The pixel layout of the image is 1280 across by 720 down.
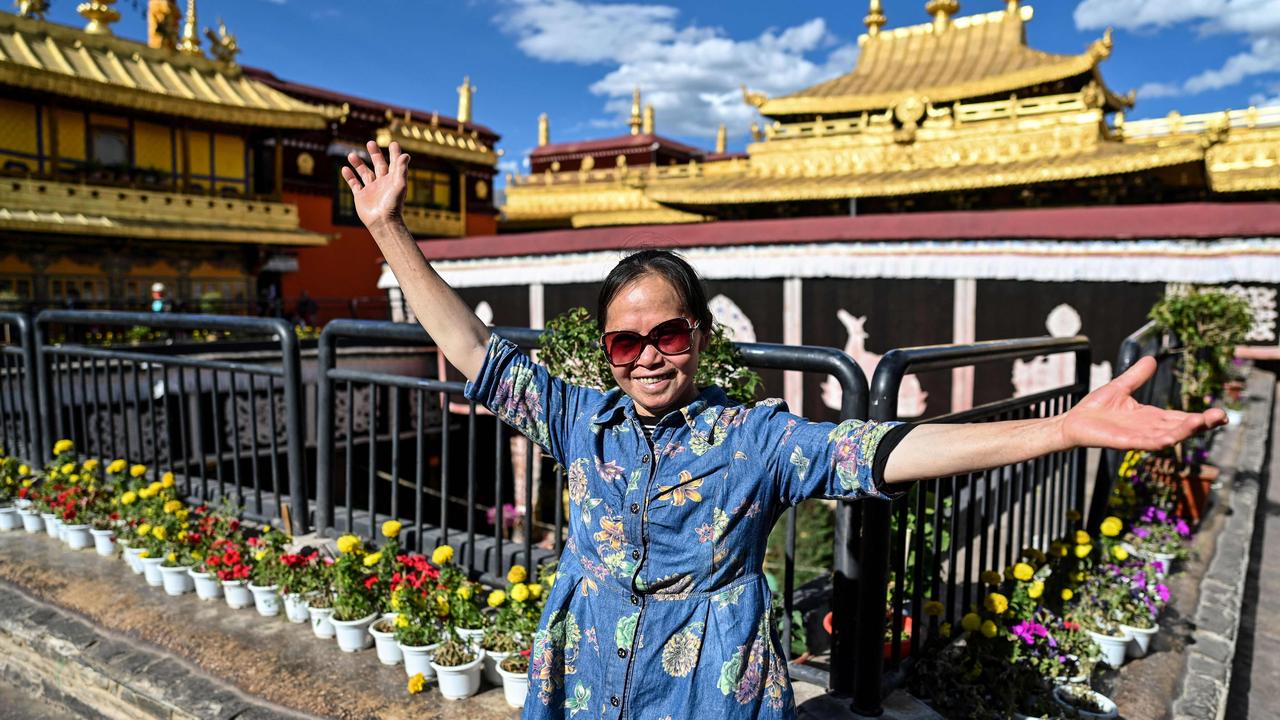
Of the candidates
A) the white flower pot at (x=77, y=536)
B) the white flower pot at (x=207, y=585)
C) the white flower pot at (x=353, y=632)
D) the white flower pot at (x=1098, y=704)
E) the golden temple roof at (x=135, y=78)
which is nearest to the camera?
the white flower pot at (x=1098, y=704)

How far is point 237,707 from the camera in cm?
268

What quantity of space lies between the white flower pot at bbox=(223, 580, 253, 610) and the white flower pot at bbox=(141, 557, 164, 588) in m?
0.48

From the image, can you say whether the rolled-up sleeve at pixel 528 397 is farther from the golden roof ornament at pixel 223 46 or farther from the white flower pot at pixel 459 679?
the golden roof ornament at pixel 223 46

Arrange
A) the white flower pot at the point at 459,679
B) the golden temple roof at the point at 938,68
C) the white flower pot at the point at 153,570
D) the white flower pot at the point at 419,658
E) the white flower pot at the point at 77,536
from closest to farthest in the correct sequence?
the white flower pot at the point at 459,679
the white flower pot at the point at 419,658
the white flower pot at the point at 153,570
the white flower pot at the point at 77,536
the golden temple roof at the point at 938,68

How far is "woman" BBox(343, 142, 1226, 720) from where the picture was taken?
60.7 inches

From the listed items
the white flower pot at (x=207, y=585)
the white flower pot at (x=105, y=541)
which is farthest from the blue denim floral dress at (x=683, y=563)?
the white flower pot at (x=105, y=541)

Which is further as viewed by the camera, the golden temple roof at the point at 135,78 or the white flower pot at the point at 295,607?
the golden temple roof at the point at 135,78

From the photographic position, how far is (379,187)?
1.94 metres

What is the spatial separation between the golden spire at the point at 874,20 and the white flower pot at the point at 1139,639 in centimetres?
1822

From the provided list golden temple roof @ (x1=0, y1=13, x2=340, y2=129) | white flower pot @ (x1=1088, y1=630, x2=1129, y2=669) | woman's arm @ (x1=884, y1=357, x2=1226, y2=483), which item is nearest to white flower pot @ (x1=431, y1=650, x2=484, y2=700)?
woman's arm @ (x1=884, y1=357, x2=1226, y2=483)

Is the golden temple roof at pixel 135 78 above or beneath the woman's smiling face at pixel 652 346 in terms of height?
above

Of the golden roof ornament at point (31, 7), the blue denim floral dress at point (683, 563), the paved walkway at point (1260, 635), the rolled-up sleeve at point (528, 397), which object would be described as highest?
the golden roof ornament at point (31, 7)

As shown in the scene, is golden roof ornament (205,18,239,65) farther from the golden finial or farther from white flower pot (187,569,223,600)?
white flower pot (187,569,223,600)

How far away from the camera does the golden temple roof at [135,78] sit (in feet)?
53.0
